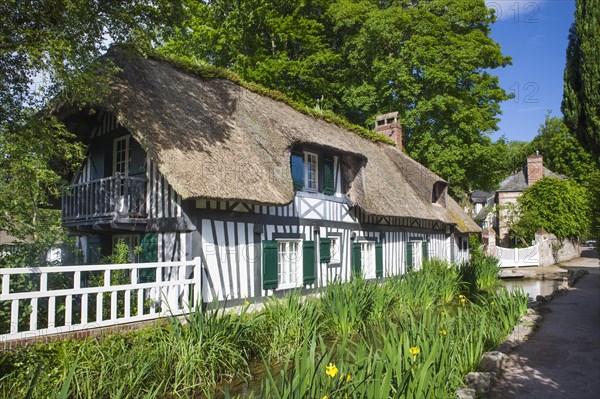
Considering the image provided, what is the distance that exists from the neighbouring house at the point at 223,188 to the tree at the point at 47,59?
0.84m

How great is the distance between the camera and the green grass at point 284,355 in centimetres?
355

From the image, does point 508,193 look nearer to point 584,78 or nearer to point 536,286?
point 536,286

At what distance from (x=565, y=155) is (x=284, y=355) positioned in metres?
43.1

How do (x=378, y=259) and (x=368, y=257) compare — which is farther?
(x=378, y=259)

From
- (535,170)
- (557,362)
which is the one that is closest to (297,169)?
(557,362)

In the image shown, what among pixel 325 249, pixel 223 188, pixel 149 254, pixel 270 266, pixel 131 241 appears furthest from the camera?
pixel 325 249

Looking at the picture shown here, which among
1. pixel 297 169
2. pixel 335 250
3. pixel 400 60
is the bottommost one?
pixel 335 250

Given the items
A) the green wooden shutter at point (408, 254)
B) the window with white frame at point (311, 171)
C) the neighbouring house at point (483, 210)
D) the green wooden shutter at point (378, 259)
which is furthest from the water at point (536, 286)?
the neighbouring house at point (483, 210)

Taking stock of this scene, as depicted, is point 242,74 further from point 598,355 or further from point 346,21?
point 598,355

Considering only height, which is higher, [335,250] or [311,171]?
[311,171]

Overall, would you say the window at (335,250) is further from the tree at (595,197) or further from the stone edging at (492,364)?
the tree at (595,197)

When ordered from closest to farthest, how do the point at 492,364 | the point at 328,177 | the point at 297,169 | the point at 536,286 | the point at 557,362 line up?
the point at 492,364 → the point at 557,362 → the point at 297,169 → the point at 328,177 → the point at 536,286

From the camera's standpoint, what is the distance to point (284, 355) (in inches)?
260

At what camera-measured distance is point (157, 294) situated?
28.2 ft
